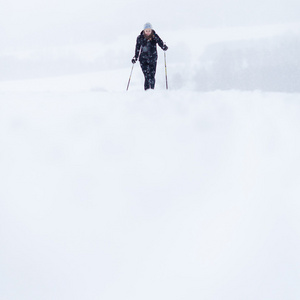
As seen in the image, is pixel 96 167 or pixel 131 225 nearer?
pixel 131 225

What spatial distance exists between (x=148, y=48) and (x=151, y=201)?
3.73 m

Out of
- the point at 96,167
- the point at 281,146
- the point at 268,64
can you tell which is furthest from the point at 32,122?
the point at 268,64

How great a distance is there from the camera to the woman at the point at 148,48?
7042 millimetres

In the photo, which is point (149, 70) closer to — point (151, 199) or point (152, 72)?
point (152, 72)

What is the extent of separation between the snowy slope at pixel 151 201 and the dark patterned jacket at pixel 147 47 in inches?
64.6

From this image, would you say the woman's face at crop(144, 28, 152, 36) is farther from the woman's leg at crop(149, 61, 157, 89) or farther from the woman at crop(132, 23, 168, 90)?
the woman's leg at crop(149, 61, 157, 89)

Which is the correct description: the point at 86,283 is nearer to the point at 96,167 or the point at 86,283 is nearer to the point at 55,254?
the point at 55,254

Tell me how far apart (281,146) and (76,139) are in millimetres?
3280

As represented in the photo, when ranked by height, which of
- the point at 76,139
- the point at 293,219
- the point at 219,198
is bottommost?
the point at 293,219

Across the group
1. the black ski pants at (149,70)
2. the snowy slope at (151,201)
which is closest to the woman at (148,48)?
the black ski pants at (149,70)

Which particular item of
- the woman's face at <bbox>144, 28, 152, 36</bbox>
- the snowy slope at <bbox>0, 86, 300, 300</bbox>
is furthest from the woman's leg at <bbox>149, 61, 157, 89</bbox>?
the snowy slope at <bbox>0, 86, 300, 300</bbox>

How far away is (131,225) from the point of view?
15.2 ft

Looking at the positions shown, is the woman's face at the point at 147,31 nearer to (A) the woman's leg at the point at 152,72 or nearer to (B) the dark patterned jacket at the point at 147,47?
(B) the dark patterned jacket at the point at 147,47

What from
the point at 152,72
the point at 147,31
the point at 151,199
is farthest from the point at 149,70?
the point at 151,199
